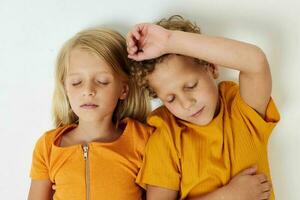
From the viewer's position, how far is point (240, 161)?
1.03 meters

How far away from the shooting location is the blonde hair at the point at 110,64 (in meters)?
1.11

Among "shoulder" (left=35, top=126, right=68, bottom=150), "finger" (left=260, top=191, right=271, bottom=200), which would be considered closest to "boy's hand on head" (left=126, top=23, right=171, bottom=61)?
"shoulder" (left=35, top=126, right=68, bottom=150)

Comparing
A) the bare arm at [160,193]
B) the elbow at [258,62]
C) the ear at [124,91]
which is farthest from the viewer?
the ear at [124,91]

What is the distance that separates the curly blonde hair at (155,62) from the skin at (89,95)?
8 centimetres

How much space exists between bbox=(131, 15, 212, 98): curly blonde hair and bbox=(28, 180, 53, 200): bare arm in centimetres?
39

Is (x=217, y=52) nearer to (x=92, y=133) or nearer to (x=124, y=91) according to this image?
(x=124, y=91)

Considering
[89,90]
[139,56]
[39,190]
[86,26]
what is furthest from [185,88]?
[39,190]

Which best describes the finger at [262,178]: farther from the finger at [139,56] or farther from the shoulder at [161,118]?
the finger at [139,56]

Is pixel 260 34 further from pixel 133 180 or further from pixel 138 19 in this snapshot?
pixel 133 180

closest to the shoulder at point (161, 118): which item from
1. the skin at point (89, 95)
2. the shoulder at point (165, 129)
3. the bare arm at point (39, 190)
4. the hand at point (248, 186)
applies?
the shoulder at point (165, 129)

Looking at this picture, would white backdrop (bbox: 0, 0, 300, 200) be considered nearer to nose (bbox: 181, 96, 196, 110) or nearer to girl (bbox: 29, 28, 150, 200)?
girl (bbox: 29, 28, 150, 200)

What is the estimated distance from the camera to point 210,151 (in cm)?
104

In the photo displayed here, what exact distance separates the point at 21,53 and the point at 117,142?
1.29 ft

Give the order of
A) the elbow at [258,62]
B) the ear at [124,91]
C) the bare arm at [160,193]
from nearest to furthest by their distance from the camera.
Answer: the elbow at [258,62]
the bare arm at [160,193]
the ear at [124,91]
